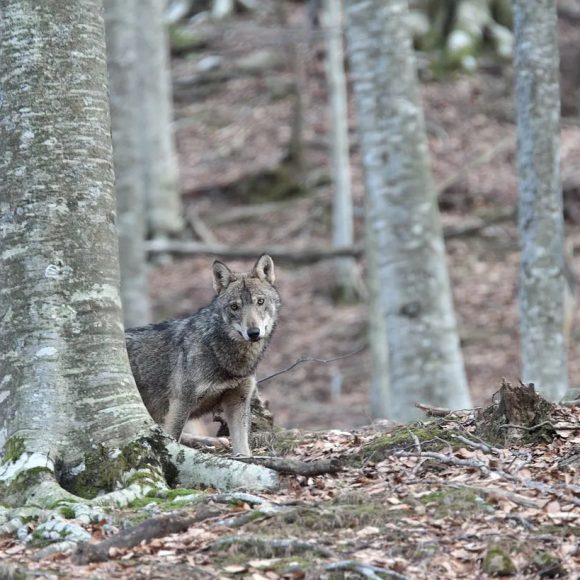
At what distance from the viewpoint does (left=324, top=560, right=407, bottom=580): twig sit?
5.96m

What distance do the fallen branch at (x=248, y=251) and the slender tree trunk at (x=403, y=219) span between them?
7.64 meters

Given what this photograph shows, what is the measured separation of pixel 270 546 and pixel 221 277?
12.1ft

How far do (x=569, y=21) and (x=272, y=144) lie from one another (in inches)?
400

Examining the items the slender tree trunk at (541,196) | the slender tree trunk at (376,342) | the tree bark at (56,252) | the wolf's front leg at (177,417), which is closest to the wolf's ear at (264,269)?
the wolf's front leg at (177,417)

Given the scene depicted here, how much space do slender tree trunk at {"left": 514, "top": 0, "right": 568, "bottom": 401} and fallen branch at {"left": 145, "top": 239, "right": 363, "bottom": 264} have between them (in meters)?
9.40

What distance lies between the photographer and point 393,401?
45.7 feet

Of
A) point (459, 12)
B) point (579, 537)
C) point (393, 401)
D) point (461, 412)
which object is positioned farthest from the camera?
point (459, 12)

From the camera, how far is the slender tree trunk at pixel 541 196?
482 inches

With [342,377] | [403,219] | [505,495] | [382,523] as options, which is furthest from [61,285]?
[342,377]

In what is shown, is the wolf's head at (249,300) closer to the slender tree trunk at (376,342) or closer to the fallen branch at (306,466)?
the fallen branch at (306,466)

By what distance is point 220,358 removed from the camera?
30.7 ft

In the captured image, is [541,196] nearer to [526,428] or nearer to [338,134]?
[526,428]

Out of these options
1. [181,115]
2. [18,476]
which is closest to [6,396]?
[18,476]

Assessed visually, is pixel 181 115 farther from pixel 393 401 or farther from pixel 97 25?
pixel 97 25
